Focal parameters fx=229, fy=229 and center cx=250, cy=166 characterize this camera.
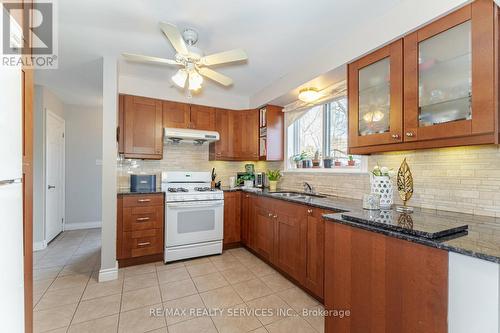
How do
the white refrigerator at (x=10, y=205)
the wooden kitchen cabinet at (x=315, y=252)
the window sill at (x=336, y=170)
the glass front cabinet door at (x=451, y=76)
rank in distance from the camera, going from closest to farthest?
1. the white refrigerator at (x=10, y=205)
2. the glass front cabinet door at (x=451, y=76)
3. the wooden kitchen cabinet at (x=315, y=252)
4. the window sill at (x=336, y=170)

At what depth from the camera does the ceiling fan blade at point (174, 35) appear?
1.51 meters

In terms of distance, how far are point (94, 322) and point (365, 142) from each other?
8.65 ft

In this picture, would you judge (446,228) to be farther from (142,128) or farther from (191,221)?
(142,128)

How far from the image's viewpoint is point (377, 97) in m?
1.88

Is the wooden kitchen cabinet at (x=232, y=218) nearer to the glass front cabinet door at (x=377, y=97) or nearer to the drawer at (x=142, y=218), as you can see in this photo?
the drawer at (x=142, y=218)

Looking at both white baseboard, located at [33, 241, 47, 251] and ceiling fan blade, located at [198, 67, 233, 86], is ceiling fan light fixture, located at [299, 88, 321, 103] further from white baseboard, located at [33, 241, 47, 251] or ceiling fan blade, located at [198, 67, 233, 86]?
white baseboard, located at [33, 241, 47, 251]

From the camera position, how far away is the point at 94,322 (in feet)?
5.89

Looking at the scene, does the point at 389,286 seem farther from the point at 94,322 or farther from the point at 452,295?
the point at 94,322

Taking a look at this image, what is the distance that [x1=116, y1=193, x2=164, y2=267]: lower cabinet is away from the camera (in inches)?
108

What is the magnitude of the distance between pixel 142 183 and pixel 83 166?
2.33m

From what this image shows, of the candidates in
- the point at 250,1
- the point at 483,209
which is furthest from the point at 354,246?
the point at 250,1

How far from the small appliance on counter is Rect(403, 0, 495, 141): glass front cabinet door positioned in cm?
294

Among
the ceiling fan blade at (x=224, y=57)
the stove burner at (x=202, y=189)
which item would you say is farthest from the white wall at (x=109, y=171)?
the ceiling fan blade at (x=224, y=57)

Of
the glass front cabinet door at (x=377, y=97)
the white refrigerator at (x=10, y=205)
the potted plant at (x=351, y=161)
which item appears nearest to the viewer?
the white refrigerator at (x=10, y=205)
